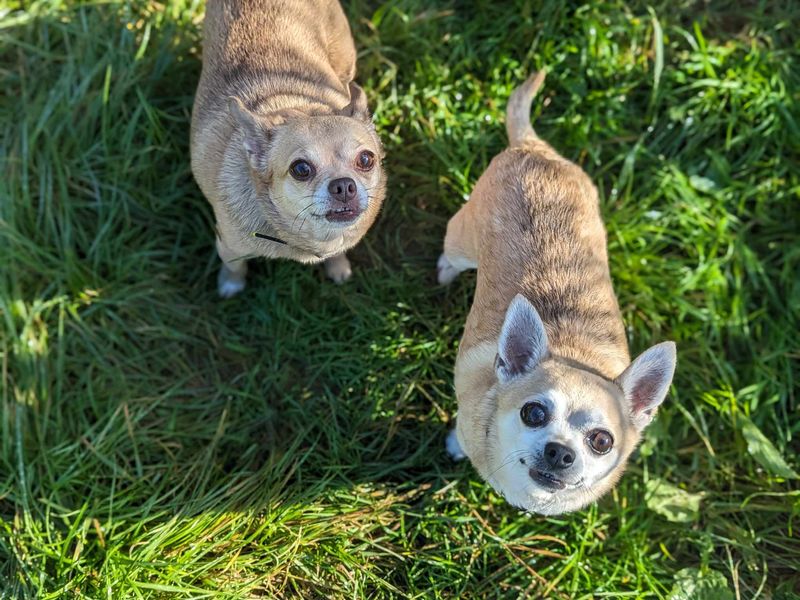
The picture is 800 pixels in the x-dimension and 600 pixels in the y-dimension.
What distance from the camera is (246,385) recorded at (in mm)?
5242

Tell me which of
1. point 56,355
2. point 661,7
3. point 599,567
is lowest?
point 599,567

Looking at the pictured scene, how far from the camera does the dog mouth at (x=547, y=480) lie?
11.3 ft

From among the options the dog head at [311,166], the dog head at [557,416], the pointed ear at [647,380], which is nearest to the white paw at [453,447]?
the dog head at [557,416]

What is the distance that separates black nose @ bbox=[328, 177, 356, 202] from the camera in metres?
3.94

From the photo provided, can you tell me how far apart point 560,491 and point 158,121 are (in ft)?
13.5

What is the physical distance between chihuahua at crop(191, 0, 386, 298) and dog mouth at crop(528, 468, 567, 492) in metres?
1.81

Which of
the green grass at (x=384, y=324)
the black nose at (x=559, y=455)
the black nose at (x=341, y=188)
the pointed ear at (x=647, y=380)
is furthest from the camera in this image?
the green grass at (x=384, y=324)

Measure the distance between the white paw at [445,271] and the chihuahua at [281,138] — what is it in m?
0.97

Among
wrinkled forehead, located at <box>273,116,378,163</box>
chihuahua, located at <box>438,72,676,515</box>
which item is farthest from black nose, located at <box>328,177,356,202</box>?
chihuahua, located at <box>438,72,676,515</box>

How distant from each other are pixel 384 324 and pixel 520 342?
1772 millimetres

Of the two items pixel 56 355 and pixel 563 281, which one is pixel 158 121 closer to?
pixel 56 355

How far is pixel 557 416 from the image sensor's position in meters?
3.43

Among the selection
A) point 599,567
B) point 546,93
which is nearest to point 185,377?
point 599,567

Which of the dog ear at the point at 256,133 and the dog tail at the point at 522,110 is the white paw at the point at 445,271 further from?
the dog ear at the point at 256,133
